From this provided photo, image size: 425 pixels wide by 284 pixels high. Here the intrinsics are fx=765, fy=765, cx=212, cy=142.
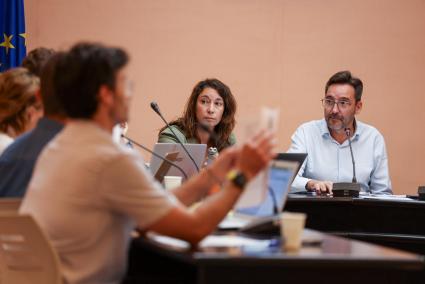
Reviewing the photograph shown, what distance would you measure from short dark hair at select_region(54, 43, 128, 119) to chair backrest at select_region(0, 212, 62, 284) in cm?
36

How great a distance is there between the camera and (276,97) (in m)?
6.57

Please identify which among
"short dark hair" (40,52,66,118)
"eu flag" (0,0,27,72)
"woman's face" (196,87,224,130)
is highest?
"eu flag" (0,0,27,72)

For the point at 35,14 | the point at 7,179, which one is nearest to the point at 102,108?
the point at 7,179

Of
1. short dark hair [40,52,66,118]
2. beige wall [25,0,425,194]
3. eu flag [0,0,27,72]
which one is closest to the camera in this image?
short dark hair [40,52,66,118]

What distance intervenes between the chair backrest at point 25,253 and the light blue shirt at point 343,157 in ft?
9.68

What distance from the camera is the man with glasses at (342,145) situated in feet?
17.3

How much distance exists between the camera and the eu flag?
221 inches

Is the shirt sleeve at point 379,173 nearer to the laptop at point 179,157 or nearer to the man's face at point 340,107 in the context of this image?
the man's face at point 340,107

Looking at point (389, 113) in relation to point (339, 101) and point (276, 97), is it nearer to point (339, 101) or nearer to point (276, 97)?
point (276, 97)

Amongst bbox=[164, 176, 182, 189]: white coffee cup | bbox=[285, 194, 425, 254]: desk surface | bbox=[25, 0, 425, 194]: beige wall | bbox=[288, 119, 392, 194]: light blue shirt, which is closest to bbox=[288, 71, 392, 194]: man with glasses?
bbox=[288, 119, 392, 194]: light blue shirt

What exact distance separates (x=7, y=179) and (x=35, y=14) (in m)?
3.79

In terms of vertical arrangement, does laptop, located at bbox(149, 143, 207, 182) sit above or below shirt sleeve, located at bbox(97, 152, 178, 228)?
below

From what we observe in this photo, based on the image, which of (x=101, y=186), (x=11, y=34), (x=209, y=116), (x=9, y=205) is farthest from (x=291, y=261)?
(x=11, y=34)

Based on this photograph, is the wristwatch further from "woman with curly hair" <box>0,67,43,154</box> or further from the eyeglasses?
the eyeglasses
